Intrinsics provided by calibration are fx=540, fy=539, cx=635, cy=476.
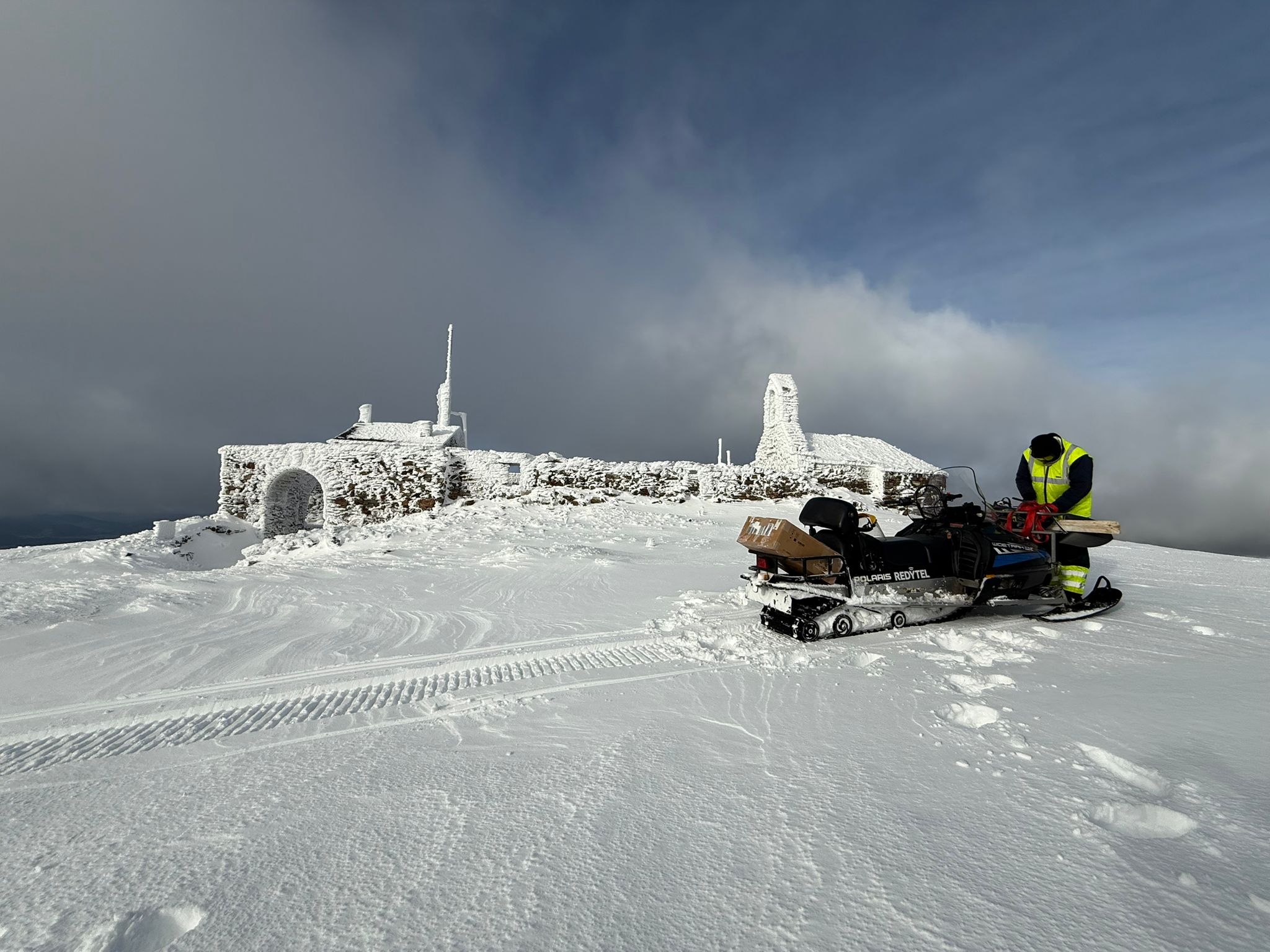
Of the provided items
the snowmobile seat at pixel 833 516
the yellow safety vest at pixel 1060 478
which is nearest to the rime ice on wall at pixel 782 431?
the yellow safety vest at pixel 1060 478

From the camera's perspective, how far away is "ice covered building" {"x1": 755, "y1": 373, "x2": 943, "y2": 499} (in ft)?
60.3

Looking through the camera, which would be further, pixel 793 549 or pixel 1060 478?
pixel 1060 478

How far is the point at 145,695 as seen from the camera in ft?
9.10

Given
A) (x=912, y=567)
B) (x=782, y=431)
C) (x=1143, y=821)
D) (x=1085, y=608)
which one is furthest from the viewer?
(x=782, y=431)

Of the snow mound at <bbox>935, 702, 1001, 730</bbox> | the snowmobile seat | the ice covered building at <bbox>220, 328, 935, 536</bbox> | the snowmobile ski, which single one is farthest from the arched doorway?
the snow mound at <bbox>935, 702, 1001, 730</bbox>

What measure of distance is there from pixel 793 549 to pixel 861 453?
59.3 feet

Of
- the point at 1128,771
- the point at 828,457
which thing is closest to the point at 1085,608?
the point at 1128,771

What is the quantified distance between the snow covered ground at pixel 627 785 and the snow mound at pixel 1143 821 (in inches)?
0.4

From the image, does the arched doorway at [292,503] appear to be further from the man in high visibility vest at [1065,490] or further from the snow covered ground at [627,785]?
the man in high visibility vest at [1065,490]

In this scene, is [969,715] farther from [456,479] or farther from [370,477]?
[370,477]

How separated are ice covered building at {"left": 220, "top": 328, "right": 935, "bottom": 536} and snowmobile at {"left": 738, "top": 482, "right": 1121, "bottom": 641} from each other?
36.4 feet

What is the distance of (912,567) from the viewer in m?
4.21

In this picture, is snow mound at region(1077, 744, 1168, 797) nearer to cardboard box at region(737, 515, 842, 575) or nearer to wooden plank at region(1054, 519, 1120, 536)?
cardboard box at region(737, 515, 842, 575)

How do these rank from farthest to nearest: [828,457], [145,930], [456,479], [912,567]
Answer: [828,457]
[456,479]
[912,567]
[145,930]
